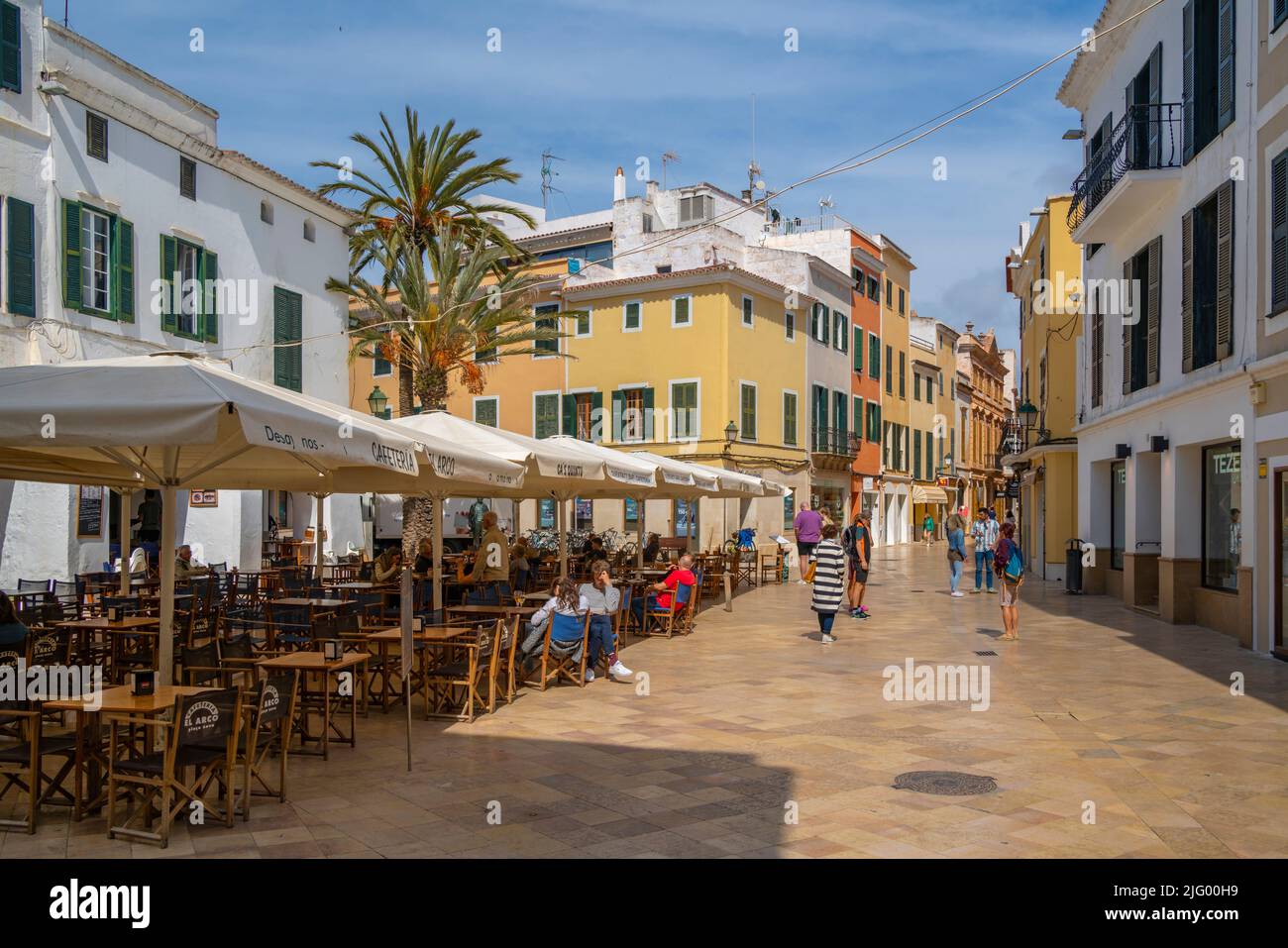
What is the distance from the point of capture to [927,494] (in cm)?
5259

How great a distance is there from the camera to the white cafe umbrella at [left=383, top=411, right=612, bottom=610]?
1109 centimetres

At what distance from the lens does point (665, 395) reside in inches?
1324

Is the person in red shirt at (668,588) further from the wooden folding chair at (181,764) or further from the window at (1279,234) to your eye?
the wooden folding chair at (181,764)

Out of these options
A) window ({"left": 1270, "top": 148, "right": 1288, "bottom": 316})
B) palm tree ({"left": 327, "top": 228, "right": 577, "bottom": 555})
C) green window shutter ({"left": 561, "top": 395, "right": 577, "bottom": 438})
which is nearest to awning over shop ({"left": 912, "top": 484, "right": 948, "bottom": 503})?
green window shutter ({"left": 561, "top": 395, "right": 577, "bottom": 438})

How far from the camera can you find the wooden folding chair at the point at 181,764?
223 inches

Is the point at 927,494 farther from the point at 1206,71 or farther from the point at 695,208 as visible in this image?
the point at 1206,71

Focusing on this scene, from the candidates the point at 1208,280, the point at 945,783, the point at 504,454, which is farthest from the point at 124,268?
the point at 1208,280

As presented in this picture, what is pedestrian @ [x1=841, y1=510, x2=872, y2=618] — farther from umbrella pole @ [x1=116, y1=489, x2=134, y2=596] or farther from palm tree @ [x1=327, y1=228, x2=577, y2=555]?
umbrella pole @ [x1=116, y1=489, x2=134, y2=596]

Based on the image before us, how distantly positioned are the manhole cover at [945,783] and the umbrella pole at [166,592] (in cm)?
482

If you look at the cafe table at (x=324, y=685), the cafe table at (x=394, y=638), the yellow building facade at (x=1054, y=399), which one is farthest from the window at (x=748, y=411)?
the cafe table at (x=324, y=685)

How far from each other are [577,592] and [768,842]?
547 cm

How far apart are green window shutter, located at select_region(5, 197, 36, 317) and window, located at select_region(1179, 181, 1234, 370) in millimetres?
16678
